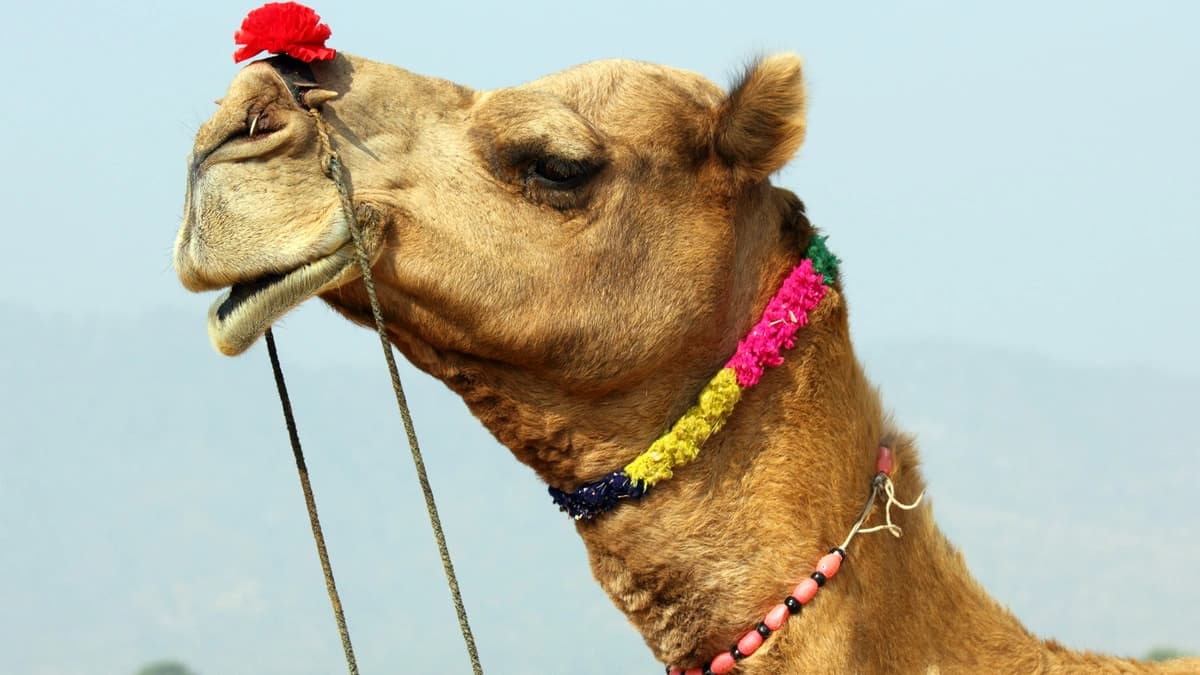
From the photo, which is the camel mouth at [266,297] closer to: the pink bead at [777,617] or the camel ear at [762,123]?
the camel ear at [762,123]

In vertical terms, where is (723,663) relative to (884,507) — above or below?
below

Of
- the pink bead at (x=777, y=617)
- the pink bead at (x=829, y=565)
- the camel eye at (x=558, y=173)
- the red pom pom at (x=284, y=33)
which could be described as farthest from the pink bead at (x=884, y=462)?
the red pom pom at (x=284, y=33)

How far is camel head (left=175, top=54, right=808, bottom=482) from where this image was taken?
10.7ft

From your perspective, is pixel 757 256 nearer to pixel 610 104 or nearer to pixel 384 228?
pixel 610 104

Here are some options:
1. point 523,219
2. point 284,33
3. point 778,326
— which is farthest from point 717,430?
point 284,33

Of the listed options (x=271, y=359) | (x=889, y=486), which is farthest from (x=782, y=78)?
(x=271, y=359)

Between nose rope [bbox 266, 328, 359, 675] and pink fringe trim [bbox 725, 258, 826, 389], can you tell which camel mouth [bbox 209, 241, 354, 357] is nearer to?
nose rope [bbox 266, 328, 359, 675]

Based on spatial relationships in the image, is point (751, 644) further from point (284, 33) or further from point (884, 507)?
point (284, 33)

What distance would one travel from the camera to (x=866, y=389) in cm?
375

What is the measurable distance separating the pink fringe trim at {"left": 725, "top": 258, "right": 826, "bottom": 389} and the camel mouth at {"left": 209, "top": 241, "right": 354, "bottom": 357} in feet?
3.21

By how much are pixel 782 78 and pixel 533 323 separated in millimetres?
898

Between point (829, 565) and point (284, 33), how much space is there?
1.77 m

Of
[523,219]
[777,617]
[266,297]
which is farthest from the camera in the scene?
[523,219]

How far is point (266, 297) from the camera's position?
322cm
